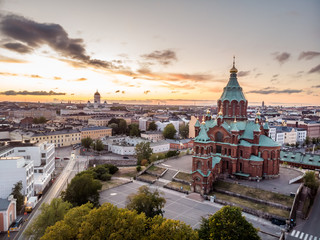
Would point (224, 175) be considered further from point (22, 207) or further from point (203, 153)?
point (22, 207)

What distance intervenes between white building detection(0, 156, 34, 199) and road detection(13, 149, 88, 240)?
5.31 m

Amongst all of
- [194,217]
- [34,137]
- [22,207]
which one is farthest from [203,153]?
[34,137]

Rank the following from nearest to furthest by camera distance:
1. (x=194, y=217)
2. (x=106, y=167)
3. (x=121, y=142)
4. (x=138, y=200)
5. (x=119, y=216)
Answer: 1. (x=119, y=216)
2. (x=138, y=200)
3. (x=194, y=217)
4. (x=106, y=167)
5. (x=121, y=142)

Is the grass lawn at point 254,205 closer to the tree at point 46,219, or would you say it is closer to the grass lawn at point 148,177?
the grass lawn at point 148,177

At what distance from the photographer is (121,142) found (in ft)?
356

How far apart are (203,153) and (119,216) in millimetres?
29014

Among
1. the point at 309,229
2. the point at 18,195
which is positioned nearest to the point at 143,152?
the point at 18,195

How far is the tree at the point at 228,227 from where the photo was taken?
2617 centimetres

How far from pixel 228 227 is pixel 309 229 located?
22204mm

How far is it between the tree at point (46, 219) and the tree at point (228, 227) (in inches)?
747

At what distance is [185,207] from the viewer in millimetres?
45812

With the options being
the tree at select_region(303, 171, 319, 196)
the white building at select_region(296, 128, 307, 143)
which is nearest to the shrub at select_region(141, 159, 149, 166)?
the tree at select_region(303, 171, 319, 196)

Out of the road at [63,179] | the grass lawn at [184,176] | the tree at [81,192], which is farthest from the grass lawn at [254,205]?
the road at [63,179]

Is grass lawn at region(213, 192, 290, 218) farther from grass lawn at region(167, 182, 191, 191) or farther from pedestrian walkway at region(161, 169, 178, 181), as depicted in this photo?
pedestrian walkway at region(161, 169, 178, 181)
